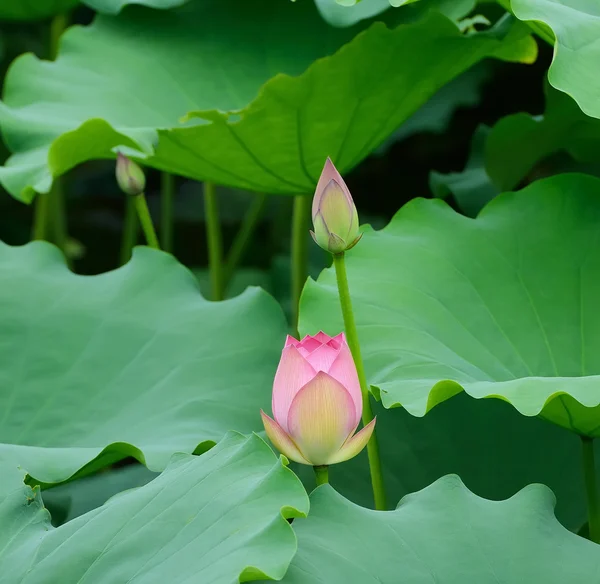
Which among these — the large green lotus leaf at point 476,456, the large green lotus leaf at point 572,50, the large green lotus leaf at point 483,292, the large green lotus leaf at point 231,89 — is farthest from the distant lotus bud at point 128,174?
the large green lotus leaf at point 572,50

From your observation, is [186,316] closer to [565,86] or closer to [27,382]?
[27,382]

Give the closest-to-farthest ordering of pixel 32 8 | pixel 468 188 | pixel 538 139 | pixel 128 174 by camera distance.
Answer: pixel 128 174 → pixel 538 139 → pixel 468 188 → pixel 32 8

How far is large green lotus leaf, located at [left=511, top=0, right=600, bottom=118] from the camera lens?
3.16 ft

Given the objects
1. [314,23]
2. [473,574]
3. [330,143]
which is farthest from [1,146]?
[473,574]

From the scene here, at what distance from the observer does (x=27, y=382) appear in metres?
1.17

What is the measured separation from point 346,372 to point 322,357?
0.02 m

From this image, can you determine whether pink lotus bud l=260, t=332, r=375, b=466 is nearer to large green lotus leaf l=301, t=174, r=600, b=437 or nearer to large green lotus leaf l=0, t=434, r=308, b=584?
large green lotus leaf l=0, t=434, r=308, b=584

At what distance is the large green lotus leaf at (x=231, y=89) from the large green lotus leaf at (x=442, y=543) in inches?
23.1

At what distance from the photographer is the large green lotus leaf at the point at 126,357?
110 centimetres

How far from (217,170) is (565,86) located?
56 centimetres

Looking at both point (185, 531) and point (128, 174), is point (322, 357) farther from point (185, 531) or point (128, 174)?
point (128, 174)

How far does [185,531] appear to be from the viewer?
0.74 m

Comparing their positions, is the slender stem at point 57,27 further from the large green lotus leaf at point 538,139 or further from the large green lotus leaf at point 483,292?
the large green lotus leaf at point 483,292

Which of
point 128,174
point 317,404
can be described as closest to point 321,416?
point 317,404
